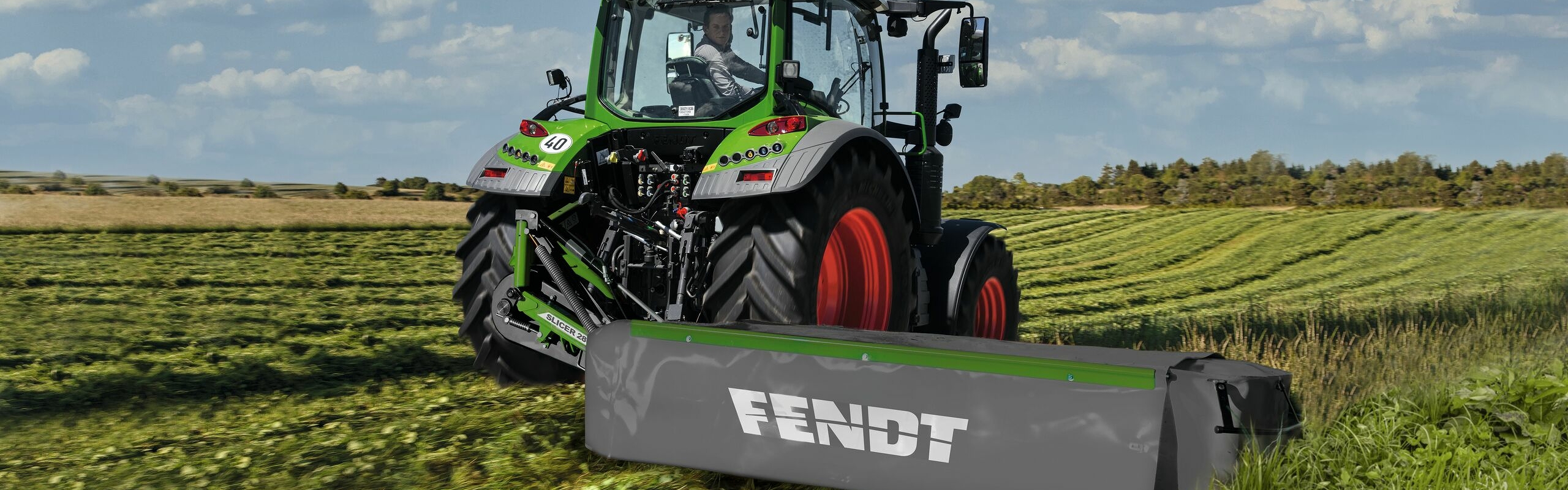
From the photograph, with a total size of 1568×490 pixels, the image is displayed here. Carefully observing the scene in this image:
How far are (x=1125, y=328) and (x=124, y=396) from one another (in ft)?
21.2

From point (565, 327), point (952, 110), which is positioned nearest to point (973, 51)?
point (952, 110)

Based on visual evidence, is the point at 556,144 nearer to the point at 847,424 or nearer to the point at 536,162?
the point at 536,162

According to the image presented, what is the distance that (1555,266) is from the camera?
11.9 m

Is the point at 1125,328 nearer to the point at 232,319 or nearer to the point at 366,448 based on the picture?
the point at 366,448

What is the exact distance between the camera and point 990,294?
21.8 feet

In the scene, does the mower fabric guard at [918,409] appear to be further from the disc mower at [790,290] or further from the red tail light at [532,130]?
the red tail light at [532,130]

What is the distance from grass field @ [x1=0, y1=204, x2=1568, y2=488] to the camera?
159 inches

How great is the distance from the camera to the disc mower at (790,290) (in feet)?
10.3

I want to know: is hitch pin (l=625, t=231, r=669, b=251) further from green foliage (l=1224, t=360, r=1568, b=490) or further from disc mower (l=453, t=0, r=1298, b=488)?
green foliage (l=1224, t=360, r=1568, b=490)

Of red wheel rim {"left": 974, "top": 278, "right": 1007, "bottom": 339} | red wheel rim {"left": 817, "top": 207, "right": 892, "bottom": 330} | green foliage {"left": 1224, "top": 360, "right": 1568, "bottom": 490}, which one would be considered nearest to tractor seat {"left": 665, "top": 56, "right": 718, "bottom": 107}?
red wheel rim {"left": 817, "top": 207, "right": 892, "bottom": 330}

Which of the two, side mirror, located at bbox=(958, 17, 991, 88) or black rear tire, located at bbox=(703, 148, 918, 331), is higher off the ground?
side mirror, located at bbox=(958, 17, 991, 88)

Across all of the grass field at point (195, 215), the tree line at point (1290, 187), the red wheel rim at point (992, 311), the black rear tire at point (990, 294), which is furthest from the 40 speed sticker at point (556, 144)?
the tree line at point (1290, 187)

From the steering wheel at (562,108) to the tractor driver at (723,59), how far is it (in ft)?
2.41

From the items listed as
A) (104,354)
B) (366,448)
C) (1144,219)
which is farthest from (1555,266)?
(104,354)
